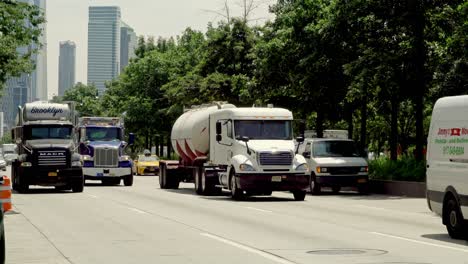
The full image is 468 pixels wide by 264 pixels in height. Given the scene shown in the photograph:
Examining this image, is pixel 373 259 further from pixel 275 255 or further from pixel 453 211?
pixel 453 211

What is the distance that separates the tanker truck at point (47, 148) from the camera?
38.8m

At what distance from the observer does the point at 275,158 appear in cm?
3203

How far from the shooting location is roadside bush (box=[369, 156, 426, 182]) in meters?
37.2

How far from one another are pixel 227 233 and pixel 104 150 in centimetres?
2834

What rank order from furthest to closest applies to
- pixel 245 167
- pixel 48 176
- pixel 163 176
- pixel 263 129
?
1. pixel 163 176
2. pixel 48 176
3. pixel 263 129
4. pixel 245 167

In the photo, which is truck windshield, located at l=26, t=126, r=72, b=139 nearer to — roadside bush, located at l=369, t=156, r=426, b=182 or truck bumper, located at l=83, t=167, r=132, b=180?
truck bumper, located at l=83, t=167, r=132, b=180

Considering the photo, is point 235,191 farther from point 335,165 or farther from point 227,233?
point 227,233

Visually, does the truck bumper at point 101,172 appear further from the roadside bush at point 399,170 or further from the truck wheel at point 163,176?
the roadside bush at point 399,170

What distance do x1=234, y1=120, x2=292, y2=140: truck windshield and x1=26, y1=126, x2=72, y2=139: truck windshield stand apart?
9554mm

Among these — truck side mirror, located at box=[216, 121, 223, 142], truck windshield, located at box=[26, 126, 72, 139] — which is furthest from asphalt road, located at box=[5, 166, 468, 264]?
truck windshield, located at box=[26, 126, 72, 139]

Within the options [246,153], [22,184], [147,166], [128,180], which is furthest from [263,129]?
[147,166]

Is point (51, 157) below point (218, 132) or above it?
below

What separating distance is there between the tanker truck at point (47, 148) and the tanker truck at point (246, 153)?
17.0ft

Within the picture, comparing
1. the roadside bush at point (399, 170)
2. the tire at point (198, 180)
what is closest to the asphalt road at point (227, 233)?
the tire at point (198, 180)
